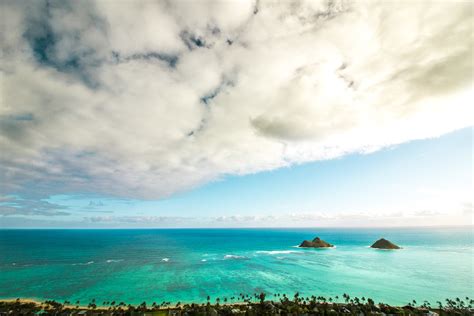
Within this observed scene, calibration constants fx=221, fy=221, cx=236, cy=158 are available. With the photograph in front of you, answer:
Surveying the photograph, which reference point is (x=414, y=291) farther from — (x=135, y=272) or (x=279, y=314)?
(x=135, y=272)

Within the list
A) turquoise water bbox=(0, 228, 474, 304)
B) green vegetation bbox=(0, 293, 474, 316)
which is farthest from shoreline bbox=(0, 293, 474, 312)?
turquoise water bbox=(0, 228, 474, 304)

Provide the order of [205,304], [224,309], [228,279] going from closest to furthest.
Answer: [224,309]
[205,304]
[228,279]

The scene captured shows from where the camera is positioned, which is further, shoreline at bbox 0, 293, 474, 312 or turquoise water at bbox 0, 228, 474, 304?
turquoise water at bbox 0, 228, 474, 304

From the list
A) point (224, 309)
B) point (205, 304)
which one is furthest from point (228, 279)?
point (224, 309)

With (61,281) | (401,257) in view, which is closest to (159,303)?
(61,281)

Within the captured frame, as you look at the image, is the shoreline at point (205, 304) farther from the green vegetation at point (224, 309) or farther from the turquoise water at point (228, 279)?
the turquoise water at point (228, 279)

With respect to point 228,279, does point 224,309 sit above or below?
above

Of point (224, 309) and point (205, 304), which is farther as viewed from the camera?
point (205, 304)

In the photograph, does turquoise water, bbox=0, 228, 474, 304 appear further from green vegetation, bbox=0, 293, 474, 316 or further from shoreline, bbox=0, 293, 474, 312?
green vegetation, bbox=0, 293, 474, 316

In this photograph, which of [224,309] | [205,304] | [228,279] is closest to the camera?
[224,309]

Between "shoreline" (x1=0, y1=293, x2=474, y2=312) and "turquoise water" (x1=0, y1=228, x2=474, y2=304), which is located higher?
"shoreline" (x1=0, y1=293, x2=474, y2=312)

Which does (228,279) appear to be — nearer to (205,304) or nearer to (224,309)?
(205,304)

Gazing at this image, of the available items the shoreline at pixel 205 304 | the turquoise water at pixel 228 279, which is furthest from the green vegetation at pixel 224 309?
the turquoise water at pixel 228 279
